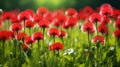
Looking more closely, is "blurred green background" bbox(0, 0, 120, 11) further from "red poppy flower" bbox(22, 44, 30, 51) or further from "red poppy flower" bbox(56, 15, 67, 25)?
"red poppy flower" bbox(22, 44, 30, 51)

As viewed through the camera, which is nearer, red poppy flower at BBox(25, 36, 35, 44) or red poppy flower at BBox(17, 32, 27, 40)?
red poppy flower at BBox(25, 36, 35, 44)

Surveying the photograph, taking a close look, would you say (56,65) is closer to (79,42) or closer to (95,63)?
(95,63)

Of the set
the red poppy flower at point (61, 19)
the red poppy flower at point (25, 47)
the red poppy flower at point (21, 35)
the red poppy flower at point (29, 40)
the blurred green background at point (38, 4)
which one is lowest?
the red poppy flower at point (25, 47)

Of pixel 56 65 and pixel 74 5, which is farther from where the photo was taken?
pixel 74 5

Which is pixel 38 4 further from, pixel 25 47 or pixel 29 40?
pixel 25 47

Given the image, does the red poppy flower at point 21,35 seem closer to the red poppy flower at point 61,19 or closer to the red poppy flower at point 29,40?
the red poppy flower at point 29,40

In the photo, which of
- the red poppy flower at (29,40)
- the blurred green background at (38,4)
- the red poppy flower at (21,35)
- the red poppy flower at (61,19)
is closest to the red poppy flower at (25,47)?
the red poppy flower at (29,40)

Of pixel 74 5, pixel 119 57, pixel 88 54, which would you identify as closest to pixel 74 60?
pixel 88 54

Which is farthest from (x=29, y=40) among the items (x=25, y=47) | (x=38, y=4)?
(x=38, y=4)

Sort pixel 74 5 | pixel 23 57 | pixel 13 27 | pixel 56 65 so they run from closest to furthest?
pixel 56 65, pixel 23 57, pixel 13 27, pixel 74 5

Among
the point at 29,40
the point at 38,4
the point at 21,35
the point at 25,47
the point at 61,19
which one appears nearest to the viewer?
the point at 25,47

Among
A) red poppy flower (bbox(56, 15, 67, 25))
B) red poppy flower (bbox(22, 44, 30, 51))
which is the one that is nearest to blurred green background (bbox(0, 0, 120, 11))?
red poppy flower (bbox(56, 15, 67, 25))
